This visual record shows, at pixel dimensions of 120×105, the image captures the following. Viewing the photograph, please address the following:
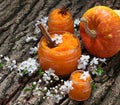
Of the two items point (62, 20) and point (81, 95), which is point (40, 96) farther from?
point (62, 20)

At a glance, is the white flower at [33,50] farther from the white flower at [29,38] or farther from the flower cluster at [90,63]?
the flower cluster at [90,63]

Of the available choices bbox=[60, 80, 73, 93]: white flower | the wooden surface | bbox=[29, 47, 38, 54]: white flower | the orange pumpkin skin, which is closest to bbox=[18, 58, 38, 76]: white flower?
the wooden surface

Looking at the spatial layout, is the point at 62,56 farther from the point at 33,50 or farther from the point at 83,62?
the point at 33,50

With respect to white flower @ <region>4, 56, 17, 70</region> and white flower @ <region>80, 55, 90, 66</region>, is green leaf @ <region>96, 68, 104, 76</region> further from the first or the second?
white flower @ <region>4, 56, 17, 70</region>

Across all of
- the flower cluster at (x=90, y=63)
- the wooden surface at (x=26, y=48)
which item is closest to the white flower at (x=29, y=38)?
the wooden surface at (x=26, y=48)

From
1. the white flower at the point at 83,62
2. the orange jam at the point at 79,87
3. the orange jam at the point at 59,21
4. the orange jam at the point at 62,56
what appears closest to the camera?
the orange jam at the point at 79,87

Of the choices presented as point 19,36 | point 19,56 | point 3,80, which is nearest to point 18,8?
point 19,36
